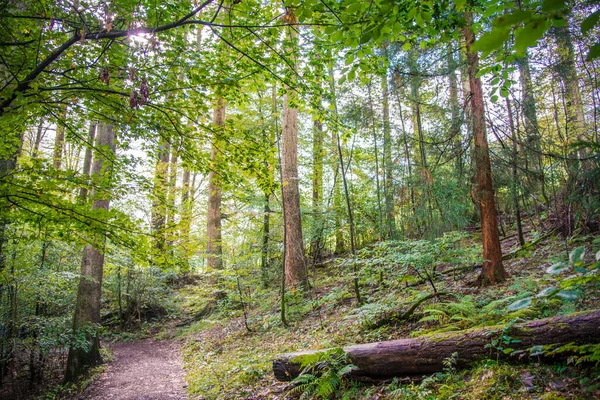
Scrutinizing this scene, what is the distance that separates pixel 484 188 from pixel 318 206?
6.49 metres

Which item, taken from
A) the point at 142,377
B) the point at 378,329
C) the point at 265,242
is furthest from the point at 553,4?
the point at 265,242

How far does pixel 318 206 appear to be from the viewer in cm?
1200

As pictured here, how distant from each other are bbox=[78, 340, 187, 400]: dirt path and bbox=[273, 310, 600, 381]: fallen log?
399cm

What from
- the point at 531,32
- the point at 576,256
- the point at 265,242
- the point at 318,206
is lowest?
the point at 576,256

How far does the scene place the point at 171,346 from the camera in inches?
429

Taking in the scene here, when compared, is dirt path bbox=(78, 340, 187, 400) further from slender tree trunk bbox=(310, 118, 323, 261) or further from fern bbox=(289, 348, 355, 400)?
slender tree trunk bbox=(310, 118, 323, 261)

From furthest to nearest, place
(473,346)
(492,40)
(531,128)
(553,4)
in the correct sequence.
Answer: (531,128) → (473,346) → (492,40) → (553,4)

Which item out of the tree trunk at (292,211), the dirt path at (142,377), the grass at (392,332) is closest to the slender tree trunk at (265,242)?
the grass at (392,332)

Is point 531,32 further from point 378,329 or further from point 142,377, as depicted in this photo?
point 142,377

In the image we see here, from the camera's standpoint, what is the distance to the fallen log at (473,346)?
3013mm

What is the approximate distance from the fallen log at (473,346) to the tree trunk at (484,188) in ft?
9.46

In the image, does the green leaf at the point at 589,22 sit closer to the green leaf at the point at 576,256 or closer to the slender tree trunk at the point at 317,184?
the green leaf at the point at 576,256

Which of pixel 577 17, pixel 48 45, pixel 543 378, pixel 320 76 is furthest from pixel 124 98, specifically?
pixel 577 17

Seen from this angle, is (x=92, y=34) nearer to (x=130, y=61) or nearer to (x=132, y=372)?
(x=130, y=61)
